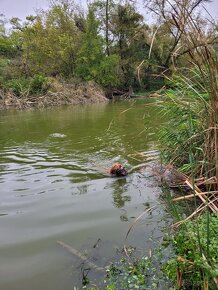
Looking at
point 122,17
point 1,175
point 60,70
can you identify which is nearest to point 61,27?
point 60,70

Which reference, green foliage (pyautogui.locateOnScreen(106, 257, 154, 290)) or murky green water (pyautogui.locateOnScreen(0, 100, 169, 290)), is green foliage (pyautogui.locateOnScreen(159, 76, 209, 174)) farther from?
green foliage (pyautogui.locateOnScreen(106, 257, 154, 290))

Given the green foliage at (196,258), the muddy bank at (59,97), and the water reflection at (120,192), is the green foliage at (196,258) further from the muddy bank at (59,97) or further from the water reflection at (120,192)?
the muddy bank at (59,97)

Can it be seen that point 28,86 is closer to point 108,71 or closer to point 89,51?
point 89,51

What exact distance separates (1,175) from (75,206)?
1813mm

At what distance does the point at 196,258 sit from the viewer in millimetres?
1813

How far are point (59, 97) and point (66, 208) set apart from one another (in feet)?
57.5

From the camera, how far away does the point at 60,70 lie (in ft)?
83.8

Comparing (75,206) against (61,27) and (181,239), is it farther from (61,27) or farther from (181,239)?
(61,27)

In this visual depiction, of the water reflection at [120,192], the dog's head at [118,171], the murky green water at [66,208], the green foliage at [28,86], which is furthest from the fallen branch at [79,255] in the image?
the green foliage at [28,86]

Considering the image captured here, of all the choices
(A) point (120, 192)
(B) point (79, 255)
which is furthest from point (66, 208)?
(B) point (79, 255)

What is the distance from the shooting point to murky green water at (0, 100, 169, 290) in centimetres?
248

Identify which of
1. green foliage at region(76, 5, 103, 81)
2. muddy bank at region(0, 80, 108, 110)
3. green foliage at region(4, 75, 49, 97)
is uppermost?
green foliage at region(76, 5, 103, 81)

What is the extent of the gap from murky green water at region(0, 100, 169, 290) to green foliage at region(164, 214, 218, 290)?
0.48 metres

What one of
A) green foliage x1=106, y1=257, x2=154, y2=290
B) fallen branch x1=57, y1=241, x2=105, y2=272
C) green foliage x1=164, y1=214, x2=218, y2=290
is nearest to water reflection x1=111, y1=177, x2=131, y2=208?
fallen branch x1=57, y1=241, x2=105, y2=272
